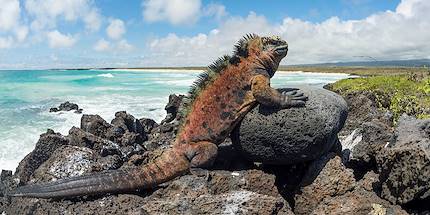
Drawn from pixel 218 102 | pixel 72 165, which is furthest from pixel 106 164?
pixel 218 102

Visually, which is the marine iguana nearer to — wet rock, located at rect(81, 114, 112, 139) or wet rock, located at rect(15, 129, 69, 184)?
wet rock, located at rect(15, 129, 69, 184)

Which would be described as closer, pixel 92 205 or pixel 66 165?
pixel 92 205

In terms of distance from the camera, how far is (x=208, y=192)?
556 centimetres

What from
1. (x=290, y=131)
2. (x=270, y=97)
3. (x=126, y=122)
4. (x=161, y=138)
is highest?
(x=270, y=97)

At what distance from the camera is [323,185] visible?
6.03m

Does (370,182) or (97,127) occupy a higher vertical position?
(370,182)

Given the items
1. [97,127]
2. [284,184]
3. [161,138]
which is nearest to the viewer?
[284,184]

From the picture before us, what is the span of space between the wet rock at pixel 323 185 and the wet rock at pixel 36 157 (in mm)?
4529

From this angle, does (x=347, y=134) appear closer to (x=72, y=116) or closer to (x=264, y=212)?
(x=264, y=212)

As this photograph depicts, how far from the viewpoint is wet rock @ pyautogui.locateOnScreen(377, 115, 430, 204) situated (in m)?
5.20

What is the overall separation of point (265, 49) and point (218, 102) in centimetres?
94

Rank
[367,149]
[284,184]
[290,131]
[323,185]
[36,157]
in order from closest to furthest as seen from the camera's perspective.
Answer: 1. [290,131]
2. [323,185]
3. [367,149]
4. [284,184]
5. [36,157]

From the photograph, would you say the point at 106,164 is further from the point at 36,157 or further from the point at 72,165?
the point at 36,157

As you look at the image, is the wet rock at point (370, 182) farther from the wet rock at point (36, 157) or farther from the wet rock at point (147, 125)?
the wet rock at point (147, 125)
